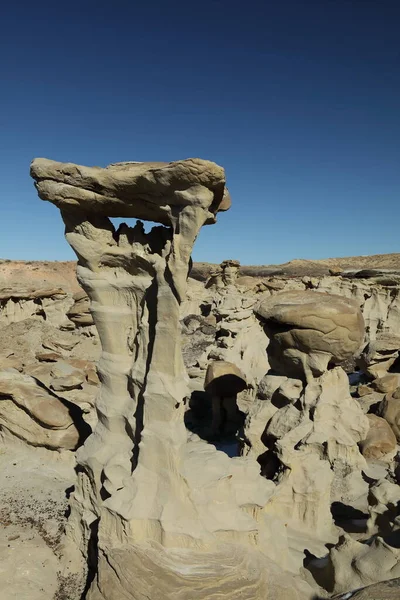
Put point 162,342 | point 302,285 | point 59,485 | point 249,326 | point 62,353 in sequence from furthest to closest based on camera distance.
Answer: point 302,285
point 62,353
point 249,326
point 59,485
point 162,342

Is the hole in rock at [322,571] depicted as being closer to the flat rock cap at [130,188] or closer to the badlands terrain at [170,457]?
the badlands terrain at [170,457]

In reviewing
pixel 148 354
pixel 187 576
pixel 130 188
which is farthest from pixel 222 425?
→ pixel 130 188

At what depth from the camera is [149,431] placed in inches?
213

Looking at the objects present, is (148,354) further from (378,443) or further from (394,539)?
(378,443)

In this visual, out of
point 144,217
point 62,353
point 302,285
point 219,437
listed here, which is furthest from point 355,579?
point 302,285

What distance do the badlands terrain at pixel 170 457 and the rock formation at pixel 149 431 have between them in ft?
0.06

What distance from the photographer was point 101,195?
224 inches

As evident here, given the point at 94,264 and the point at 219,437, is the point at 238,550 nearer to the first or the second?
the point at 94,264

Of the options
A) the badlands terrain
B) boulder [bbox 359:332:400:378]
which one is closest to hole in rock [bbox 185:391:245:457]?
the badlands terrain

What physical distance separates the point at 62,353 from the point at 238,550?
48.6 ft

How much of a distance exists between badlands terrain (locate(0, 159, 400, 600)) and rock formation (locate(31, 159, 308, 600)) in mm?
20

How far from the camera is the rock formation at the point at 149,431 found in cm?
461

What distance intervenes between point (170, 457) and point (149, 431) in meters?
0.44

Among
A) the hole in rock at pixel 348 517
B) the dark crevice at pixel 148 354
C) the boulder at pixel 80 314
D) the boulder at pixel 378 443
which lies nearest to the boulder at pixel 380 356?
the boulder at pixel 378 443
